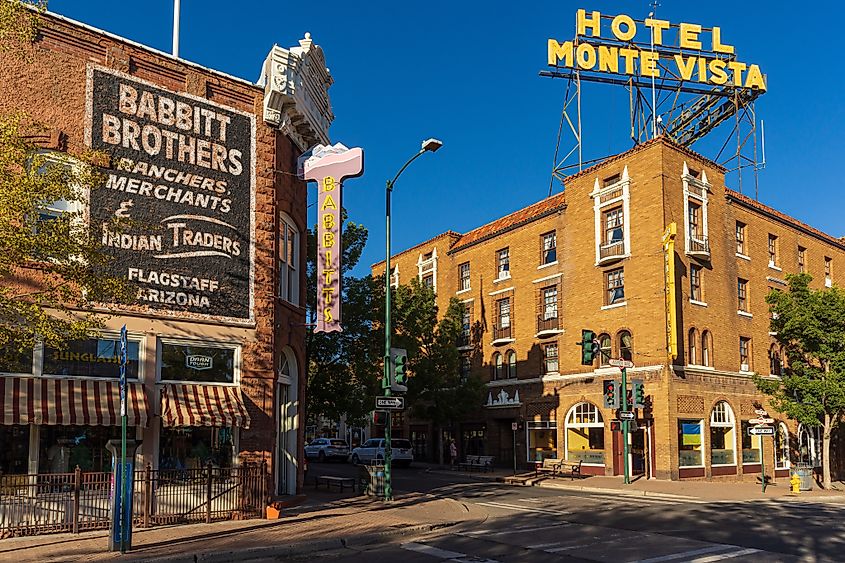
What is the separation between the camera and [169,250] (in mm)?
17672

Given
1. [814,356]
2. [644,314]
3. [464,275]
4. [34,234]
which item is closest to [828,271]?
[814,356]

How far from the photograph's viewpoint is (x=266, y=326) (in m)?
19.0

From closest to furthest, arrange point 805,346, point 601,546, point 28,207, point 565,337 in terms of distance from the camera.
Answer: point 28,207, point 601,546, point 805,346, point 565,337

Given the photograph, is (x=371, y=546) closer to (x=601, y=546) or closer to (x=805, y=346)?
(x=601, y=546)

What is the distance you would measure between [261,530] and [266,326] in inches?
209

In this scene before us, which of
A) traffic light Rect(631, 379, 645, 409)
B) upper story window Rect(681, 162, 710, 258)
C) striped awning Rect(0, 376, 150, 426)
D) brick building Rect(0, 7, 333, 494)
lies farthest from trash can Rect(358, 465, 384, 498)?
upper story window Rect(681, 162, 710, 258)

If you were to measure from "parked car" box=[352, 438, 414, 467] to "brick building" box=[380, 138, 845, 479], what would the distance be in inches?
172

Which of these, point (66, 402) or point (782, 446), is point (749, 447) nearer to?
point (782, 446)

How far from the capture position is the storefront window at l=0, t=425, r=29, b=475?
15.3 meters

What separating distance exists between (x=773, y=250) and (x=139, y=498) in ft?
115

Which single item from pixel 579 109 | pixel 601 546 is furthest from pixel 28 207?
pixel 579 109

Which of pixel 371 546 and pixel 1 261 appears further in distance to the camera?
pixel 371 546

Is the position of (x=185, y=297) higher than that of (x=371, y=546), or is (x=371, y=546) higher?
(x=185, y=297)

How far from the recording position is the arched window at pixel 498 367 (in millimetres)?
43594
